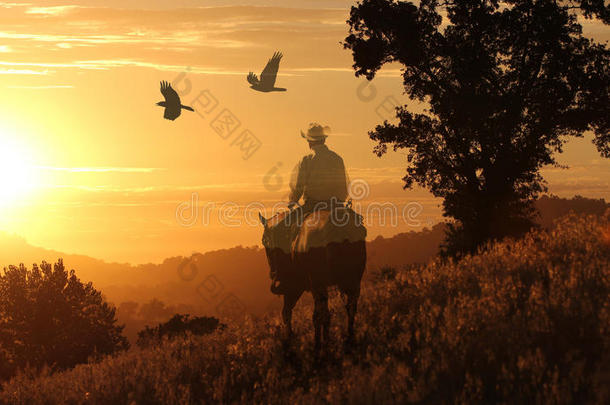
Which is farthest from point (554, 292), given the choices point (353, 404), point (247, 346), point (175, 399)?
point (175, 399)

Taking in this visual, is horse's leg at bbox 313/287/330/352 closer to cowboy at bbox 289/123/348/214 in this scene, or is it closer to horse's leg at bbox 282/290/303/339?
horse's leg at bbox 282/290/303/339

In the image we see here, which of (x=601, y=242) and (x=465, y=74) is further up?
(x=465, y=74)

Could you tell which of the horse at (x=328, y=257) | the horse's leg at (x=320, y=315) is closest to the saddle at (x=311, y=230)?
the horse at (x=328, y=257)

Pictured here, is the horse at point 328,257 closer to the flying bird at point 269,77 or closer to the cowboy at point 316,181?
the cowboy at point 316,181

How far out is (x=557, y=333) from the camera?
10.8 m

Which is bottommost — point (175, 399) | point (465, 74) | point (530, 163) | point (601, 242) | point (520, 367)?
point (175, 399)

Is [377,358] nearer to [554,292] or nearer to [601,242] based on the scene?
[554,292]

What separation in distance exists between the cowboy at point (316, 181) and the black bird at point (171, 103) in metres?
10.2

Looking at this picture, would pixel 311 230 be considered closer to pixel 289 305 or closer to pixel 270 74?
pixel 289 305

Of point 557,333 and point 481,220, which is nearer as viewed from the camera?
point 557,333

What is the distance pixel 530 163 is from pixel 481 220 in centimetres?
294

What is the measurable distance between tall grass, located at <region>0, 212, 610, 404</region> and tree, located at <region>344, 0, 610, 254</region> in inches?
443

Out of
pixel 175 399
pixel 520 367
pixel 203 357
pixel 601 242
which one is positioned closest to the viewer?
→ pixel 520 367

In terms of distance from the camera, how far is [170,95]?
23.7 metres
